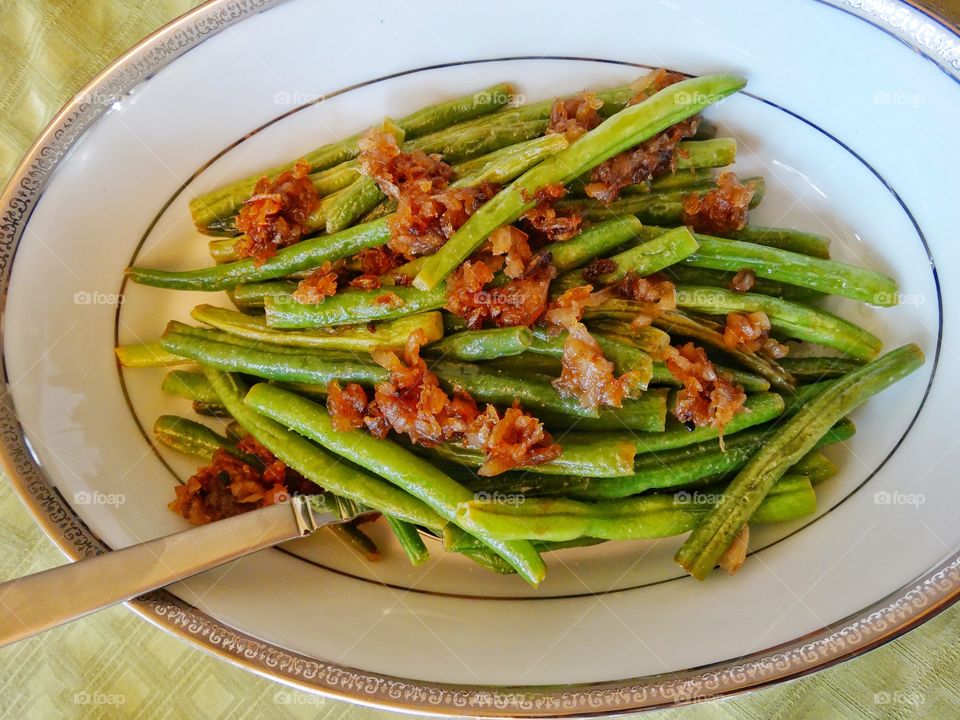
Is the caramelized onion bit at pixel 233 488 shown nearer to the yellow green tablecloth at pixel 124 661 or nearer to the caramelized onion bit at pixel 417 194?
the yellow green tablecloth at pixel 124 661

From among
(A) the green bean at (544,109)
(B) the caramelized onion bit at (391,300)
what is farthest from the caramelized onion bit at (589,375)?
(A) the green bean at (544,109)

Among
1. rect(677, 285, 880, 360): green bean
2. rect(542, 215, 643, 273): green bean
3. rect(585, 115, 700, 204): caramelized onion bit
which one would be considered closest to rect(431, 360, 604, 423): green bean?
rect(542, 215, 643, 273): green bean

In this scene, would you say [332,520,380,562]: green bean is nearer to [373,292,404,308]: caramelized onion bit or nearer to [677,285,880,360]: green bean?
[373,292,404,308]: caramelized onion bit

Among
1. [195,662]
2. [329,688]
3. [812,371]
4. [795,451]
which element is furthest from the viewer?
[195,662]

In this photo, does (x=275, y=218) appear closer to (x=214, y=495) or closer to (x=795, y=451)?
(x=214, y=495)

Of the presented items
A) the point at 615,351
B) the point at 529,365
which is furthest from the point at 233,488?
the point at 615,351

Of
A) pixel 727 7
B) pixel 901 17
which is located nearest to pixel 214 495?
pixel 727 7
